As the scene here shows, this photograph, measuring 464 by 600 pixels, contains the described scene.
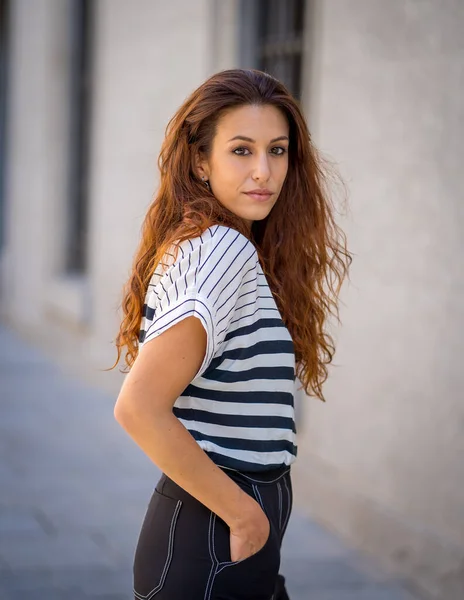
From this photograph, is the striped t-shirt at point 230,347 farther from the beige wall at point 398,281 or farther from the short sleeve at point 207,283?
the beige wall at point 398,281

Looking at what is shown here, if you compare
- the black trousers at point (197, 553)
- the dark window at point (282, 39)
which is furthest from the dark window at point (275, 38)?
the black trousers at point (197, 553)

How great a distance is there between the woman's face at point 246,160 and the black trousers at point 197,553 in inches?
21.8

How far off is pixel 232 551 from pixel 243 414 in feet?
0.86

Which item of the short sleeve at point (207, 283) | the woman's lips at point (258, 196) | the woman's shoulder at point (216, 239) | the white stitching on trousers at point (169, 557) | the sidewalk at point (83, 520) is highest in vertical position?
the woman's lips at point (258, 196)

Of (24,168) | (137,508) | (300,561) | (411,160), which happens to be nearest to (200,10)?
(411,160)

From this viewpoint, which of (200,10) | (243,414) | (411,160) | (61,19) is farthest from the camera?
(61,19)

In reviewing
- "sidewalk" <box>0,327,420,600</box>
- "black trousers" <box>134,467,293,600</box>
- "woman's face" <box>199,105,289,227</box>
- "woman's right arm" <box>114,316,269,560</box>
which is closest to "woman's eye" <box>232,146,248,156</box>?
"woman's face" <box>199,105,289,227</box>

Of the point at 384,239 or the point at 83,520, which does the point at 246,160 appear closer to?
the point at 384,239

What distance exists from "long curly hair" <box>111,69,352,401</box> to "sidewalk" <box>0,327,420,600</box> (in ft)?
6.61

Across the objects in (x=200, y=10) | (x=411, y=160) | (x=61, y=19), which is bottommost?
(x=411, y=160)

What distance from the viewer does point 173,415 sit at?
1.82 meters

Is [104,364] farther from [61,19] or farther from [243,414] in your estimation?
[243,414]

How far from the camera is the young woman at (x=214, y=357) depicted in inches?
71.2

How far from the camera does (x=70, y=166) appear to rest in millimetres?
9359
